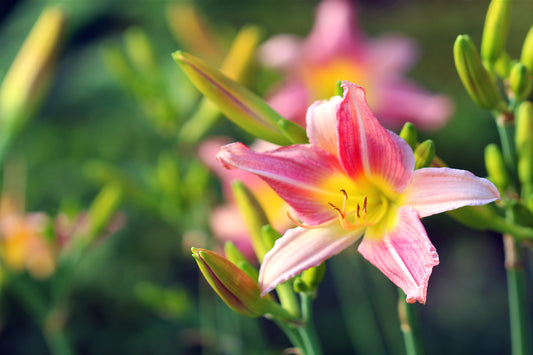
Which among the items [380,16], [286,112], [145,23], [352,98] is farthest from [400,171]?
[380,16]

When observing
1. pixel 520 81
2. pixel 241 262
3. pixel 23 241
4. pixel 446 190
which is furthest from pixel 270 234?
pixel 23 241

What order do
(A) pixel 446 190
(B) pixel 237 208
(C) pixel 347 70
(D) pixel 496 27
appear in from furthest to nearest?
(C) pixel 347 70 < (B) pixel 237 208 < (D) pixel 496 27 < (A) pixel 446 190

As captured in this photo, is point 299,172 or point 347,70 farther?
point 347,70

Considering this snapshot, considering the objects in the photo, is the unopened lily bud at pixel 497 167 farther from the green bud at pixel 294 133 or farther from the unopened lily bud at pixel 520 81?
the green bud at pixel 294 133

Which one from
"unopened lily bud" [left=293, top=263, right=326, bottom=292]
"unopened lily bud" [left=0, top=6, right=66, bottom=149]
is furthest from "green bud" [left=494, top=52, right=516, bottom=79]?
"unopened lily bud" [left=0, top=6, right=66, bottom=149]

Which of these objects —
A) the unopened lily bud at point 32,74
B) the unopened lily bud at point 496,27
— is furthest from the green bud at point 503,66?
the unopened lily bud at point 32,74

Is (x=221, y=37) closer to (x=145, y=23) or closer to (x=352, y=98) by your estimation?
(x=352, y=98)

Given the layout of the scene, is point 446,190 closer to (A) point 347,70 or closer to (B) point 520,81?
(B) point 520,81
